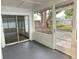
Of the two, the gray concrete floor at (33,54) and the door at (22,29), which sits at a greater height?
the door at (22,29)

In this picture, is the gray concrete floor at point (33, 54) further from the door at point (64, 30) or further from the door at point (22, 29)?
the door at point (22, 29)

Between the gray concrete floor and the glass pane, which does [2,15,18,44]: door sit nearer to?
the gray concrete floor

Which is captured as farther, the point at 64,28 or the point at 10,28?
the point at 10,28

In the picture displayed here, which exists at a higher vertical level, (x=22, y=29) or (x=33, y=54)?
(x=22, y=29)

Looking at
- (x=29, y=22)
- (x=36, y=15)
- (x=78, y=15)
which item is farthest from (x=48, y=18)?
(x=78, y=15)

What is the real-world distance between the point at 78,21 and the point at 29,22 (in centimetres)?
561

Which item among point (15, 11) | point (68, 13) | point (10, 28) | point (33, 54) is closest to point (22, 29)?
point (10, 28)

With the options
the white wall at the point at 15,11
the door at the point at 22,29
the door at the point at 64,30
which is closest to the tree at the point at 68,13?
the door at the point at 64,30

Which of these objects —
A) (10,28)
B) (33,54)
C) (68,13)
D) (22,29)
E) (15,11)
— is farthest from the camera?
(22,29)

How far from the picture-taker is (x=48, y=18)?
16.2ft

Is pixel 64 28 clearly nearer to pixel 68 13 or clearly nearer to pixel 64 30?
pixel 64 30

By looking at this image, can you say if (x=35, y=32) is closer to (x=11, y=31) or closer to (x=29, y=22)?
(x=29, y=22)

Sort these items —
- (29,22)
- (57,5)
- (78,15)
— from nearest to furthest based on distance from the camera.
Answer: (78,15) < (57,5) < (29,22)

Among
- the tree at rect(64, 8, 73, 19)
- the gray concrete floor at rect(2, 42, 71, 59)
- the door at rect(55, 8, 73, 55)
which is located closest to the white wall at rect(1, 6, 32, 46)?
the gray concrete floor at rect(2, 42, 71, 59)
